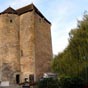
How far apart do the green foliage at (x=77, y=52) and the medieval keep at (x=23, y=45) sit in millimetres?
16707

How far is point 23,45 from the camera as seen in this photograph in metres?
49.4

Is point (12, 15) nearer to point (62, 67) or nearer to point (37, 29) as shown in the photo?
point (37, 29)

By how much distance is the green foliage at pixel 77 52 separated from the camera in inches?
1150

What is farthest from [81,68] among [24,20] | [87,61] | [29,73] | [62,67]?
[24,20]

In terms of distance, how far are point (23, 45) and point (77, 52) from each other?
20.7 m

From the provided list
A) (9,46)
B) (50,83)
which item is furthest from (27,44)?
(50,83)

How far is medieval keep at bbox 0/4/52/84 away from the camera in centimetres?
4803

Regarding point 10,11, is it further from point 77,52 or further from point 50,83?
point 50,83

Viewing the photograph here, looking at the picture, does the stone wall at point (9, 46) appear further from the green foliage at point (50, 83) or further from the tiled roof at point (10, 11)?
the green foliage at point (50, 83)

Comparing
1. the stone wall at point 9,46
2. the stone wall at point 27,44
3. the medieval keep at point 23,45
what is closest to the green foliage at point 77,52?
the stone wall at point 27,44

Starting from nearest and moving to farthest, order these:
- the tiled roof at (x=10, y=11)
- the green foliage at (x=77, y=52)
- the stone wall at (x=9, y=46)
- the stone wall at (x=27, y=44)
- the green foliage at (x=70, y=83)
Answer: the green foliage at (x=70, y=83) < the green foliage at (x=77, y=52) < the stone wall at (x=27, y=44) < the stone wall at (x=9, y=46) < the tiled roof at (x=10, y=11)

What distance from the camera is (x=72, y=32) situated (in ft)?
101

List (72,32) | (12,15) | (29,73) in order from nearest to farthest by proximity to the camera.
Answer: (72,32) → (29,73) → (12,15)

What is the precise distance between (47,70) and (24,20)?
926cm
